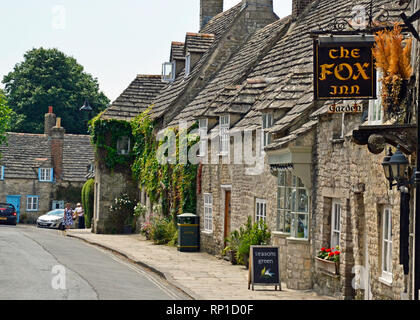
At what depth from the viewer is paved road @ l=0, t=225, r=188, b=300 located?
14.6 meters

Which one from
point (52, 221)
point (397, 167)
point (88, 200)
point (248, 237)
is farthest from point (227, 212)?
point (52, 221)

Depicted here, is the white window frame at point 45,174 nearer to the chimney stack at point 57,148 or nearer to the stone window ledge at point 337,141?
the chimney stack at point 57,148

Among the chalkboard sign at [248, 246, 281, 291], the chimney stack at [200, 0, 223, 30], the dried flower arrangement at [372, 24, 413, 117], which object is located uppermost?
the chimney stack at [200, 0, 223, 30]

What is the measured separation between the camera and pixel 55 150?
185 ft

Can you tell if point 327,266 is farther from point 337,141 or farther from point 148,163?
point 148,163

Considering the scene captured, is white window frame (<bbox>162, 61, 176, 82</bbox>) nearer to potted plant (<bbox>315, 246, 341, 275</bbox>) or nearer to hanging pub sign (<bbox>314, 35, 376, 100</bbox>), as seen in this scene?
potted plant (<bbox>315, 246, 341, 275</bbox>)

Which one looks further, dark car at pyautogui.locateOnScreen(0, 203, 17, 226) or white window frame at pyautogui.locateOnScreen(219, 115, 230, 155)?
dark car at pyautogui.locateOnScreen(0, 203, 17, 226)

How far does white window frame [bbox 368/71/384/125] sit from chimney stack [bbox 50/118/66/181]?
4386cm

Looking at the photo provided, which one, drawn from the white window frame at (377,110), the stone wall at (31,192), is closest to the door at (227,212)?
the white window frame at (377,110)

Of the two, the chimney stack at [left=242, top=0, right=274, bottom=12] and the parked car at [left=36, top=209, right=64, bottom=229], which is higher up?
the chimney stack at [left=242, top=0, right=274, bottom=12]

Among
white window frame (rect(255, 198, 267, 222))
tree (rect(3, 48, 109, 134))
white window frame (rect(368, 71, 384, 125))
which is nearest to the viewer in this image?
white window frame (rect(368, 71, 384, 125))

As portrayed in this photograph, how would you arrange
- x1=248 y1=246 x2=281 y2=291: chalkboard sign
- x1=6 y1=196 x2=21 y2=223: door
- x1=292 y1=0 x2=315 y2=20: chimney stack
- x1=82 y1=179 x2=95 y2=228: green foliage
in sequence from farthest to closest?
x1=6 y1=196 x2=21 y2=223: door < x1=82 y1=179 x2=95 y2=228: green foliage < x1=292 y1=0 x2=315 y2=20: chimney stack < x1=248 y1=246 x2=281 y2=291: chalkboard sign

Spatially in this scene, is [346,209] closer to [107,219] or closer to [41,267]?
[41,267]

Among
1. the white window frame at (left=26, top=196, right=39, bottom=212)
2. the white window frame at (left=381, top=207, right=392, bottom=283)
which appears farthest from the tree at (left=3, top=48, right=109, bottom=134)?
the white window frame at (left=381, top=207, right=392, bottom=283)
